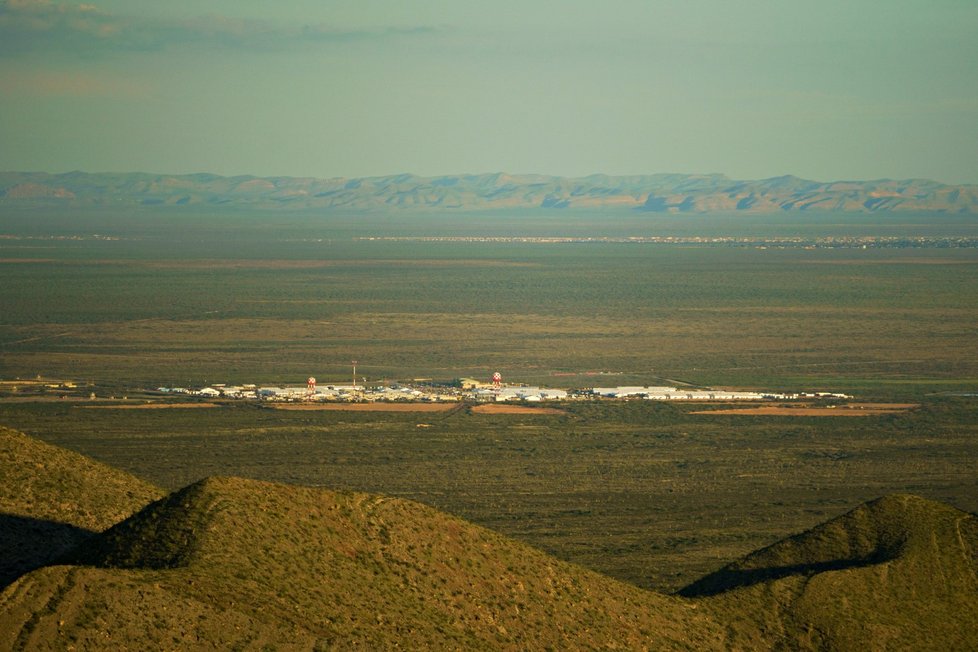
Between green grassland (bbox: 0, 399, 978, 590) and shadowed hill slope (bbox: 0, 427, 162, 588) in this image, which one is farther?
green grassland (bbox: 0, 399, 978, 590)

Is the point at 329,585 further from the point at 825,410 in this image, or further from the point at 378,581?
the point at 825,410

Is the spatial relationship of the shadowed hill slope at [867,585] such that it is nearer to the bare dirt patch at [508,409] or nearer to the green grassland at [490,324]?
the bare dirt patch at [508,409]

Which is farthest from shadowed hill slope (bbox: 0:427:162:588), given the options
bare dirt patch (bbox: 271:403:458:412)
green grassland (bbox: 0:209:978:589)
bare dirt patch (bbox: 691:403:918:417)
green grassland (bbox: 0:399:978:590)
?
bare dirt patch (bbox: 691:403:918:417)

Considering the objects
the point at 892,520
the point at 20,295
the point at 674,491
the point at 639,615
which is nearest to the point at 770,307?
the point at 20,295

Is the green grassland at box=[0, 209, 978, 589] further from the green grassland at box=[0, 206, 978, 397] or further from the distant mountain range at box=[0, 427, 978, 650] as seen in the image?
the distant mountain range at box=[0, 427, 978, 650]

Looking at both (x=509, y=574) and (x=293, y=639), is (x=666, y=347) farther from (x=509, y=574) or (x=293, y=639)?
(x=293, y=639)

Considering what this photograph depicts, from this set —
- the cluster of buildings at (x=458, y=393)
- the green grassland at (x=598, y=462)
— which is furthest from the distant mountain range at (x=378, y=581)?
the cluster of buildings at (x=458, y=393)

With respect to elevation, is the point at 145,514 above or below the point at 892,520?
above
